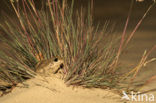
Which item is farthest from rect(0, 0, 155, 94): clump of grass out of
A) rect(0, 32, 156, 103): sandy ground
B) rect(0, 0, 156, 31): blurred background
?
rect(0, 0, 156, 31): blurred background

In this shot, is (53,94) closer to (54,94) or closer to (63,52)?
(54,94)

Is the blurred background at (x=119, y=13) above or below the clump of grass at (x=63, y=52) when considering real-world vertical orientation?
above

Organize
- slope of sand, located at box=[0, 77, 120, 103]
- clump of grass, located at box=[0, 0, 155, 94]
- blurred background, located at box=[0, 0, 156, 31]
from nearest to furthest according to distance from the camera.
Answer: slope of sand, located at box=[0, 77, 120, 103] < clump of grass, located at box=[0, 0, 155, 94] < blurred background, located at box=[0, 0, 156, 31]

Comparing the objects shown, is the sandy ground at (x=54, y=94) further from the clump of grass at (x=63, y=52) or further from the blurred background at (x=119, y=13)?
the blurred background at (x=119, y=13)

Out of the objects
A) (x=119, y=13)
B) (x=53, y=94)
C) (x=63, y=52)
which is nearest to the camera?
(x=53, y=94)

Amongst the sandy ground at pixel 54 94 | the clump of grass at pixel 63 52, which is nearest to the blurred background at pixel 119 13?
the clump of grass at pixel 63 52

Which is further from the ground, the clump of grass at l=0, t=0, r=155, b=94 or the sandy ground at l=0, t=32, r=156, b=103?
the clump of grass at l=0, t=0, r=155, b=94

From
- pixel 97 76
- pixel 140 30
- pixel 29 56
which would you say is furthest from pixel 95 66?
pixel 140 30

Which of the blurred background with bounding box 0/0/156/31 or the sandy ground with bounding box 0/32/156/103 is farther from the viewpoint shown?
the blurred background with bounding box 0/0/156/31

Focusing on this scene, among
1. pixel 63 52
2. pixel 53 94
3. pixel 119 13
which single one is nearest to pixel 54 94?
pixel 53 94

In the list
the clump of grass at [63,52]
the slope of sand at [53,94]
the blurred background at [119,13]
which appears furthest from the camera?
the blurred background at [119,13]

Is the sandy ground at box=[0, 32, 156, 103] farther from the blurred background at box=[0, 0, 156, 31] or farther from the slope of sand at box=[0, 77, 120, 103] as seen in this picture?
the blurred background at box=[0, 0, 156, 31]

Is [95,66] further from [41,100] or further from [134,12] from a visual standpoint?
[134,12]
